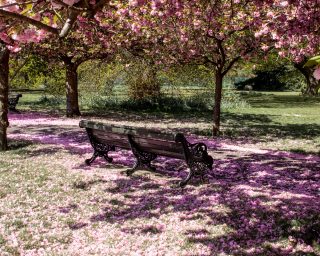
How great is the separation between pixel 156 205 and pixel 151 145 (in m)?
2.04

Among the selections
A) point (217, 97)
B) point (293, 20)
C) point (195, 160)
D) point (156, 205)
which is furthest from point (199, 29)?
point (156, 205)

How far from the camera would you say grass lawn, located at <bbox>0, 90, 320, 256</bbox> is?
595cm

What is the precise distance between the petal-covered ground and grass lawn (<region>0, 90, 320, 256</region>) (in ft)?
0.05

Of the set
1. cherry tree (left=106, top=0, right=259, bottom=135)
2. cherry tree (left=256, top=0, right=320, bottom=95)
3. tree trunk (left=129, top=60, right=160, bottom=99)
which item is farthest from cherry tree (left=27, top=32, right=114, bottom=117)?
cherry tree (left=256, top=0, right=320, bottom=95)

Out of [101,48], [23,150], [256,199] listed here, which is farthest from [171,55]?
[256,199]

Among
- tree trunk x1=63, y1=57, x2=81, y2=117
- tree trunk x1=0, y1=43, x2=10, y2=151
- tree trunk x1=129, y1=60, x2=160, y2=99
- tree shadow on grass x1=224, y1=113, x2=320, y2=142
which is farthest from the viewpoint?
tree trunk x1=129, y1=60, x2=160, y2=99

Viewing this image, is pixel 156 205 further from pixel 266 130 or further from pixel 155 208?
pixel 266 130

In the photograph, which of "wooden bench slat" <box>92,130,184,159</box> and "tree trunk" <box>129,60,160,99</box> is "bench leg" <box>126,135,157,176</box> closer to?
"wooden bench slat" <box>92,130,184,159</box>

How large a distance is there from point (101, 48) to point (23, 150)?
814 cm

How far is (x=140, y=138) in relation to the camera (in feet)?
30.8

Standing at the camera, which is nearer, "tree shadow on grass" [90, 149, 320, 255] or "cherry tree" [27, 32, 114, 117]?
"tree shadow on grass" [90, 149, 320, 255]

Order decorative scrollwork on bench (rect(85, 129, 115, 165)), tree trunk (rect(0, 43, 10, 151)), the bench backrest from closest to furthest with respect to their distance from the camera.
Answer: the bench backrest < decorative scrollwork on bench (rect(85, 129, 115, 165)) < tree trunk (rect(0, 43, 10, 151))

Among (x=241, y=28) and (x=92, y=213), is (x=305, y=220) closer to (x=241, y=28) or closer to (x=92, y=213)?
(x=92, y=213)

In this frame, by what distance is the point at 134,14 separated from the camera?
14031 mm
